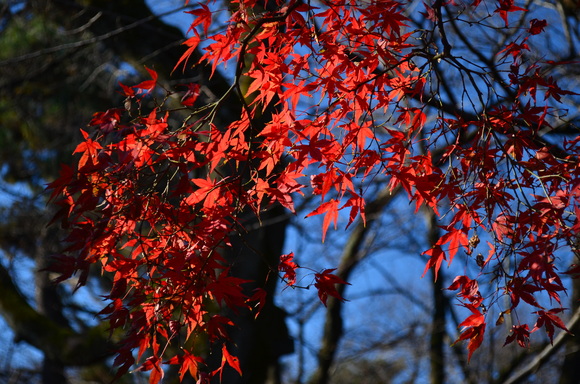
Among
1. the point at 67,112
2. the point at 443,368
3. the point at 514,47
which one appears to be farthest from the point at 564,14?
the point at 67,112

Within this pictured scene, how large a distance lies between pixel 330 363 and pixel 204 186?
5.10 m

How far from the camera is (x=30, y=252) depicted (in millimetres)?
9102

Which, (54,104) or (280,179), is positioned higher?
(54,104)

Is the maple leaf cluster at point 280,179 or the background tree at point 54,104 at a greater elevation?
the background tree at point 54,104

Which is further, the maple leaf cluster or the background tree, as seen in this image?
the background tree

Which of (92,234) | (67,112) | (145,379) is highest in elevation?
(67,112)

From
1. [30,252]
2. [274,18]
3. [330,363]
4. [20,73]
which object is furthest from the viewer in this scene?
[30,252]

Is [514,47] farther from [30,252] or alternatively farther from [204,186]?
[30,252]

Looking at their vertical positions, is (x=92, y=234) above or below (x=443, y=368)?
below

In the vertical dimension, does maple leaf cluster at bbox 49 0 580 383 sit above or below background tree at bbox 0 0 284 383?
below

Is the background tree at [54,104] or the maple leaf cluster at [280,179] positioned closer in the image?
the maple leaf cluster at [280,179]

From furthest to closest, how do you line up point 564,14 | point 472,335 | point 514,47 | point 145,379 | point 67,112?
point 67,112 < point 145,379 < point 564,14 < point 514,47 < point 472,335

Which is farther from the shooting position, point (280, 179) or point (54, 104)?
point (54, 104)

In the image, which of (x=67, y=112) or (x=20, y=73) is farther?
(x=67, y=112)
